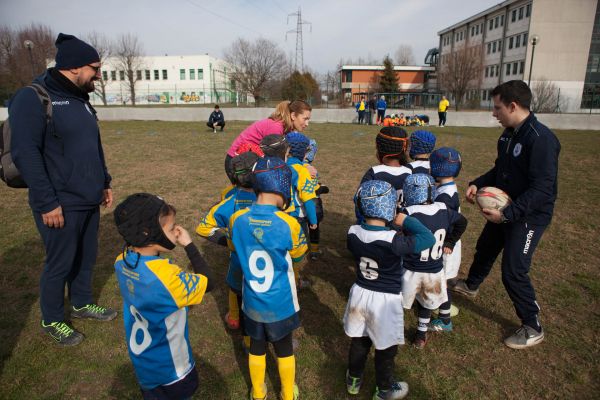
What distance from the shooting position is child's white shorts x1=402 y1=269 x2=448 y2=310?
3.36 metres

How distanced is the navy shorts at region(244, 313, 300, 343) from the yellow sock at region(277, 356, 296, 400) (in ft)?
0.68

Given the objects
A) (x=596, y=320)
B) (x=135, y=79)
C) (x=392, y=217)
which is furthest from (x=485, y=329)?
(x=135, y=79)

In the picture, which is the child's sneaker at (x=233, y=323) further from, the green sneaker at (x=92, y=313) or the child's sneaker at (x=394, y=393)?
the child's sneaker at (x=394, y=393)

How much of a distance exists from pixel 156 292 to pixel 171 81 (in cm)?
6951

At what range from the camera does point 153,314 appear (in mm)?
2123

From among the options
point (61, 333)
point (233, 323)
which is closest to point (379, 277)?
point (233, 323)

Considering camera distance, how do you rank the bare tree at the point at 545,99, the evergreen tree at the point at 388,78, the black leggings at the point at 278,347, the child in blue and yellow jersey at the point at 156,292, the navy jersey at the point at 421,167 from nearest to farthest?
the child in blue and yellow jersey at the point at 156,292, the black leggings at the point at 278,347, the navy jersey at the point at 421,167, the bare tree at the point at 545,99, the evergreen tree at the point at 388,78

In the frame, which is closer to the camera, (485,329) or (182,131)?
(485,329)

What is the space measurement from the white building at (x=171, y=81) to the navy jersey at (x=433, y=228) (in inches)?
2174

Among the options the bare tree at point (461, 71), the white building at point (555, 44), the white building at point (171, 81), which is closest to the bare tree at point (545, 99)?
the white building at point (555, 44)

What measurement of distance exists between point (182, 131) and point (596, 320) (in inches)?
818

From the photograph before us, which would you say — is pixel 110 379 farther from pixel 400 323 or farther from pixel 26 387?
pixel 400 323

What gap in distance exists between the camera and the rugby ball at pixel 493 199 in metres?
3.30

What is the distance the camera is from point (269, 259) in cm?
248
